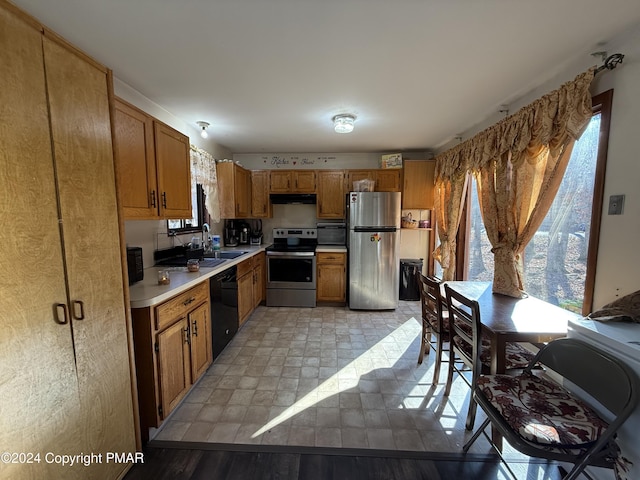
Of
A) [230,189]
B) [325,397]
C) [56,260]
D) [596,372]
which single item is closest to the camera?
[56,260]

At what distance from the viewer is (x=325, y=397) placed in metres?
1.90

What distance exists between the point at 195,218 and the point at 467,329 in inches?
121

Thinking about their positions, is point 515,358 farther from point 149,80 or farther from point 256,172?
point 256,172

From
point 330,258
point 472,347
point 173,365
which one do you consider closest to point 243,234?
point 330,258

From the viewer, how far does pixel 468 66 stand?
1.75 meters

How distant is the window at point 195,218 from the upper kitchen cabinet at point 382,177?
84.9 inches

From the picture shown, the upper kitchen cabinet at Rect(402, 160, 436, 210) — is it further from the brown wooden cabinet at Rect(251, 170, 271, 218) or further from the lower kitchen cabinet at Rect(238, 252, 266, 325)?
the lower kitchen cabinet at Rect(238, 252, 266, 325)

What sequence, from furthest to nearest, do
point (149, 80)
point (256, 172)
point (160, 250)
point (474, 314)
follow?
point (256, 172) < point (160, 250) < point (149, 80) < point (474, 314)

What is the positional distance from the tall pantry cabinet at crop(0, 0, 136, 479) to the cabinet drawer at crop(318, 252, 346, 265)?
268 centimetres

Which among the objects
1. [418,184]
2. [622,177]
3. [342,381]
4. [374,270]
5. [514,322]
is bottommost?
[342,381]

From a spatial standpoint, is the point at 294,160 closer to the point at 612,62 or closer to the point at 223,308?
the point at 223,308

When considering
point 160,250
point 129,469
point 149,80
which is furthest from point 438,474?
point 149,80

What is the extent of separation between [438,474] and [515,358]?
2.73 feet

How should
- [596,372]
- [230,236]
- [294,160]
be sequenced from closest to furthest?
[596,372], [230,236], [294,160]
